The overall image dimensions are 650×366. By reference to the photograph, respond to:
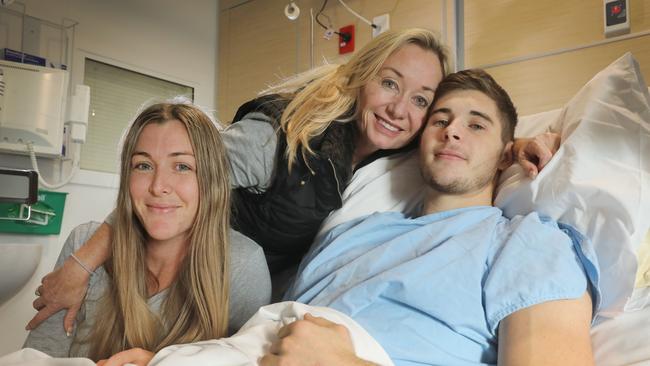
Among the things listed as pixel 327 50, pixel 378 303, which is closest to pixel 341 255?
pixel 378 303

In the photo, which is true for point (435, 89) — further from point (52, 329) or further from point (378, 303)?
point (52, 329)

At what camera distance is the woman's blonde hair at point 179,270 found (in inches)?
44.7

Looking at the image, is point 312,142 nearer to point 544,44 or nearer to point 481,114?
point 481,114

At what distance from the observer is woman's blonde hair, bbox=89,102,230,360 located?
114 cm

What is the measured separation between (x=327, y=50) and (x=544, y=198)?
1.96 m

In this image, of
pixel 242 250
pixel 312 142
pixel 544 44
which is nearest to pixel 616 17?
pixel 544 44

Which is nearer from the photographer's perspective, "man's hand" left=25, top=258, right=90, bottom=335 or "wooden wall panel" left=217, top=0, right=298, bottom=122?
"man's hand" left=25, top=258, right=90, bottom=335

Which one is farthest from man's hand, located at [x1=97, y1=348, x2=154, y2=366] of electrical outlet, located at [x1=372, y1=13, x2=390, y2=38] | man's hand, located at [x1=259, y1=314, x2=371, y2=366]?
electrical outlet, located at [x1=372, y1=13, x2=390, y2=38]

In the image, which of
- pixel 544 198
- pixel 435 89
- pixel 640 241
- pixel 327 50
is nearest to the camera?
pixel 640 241

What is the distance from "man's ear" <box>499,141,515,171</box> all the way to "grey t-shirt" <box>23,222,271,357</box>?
0.68m

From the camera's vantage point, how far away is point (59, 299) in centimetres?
120

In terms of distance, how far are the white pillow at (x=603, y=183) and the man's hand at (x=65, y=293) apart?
614 mm

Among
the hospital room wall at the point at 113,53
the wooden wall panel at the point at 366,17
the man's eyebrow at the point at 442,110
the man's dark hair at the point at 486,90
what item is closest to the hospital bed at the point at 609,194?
the man's dark hair at the point at 486,90

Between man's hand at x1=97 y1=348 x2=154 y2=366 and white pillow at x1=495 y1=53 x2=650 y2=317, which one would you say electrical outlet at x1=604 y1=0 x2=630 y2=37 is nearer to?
white pillow at x1=495 y1=53 x2=650 y2=317
